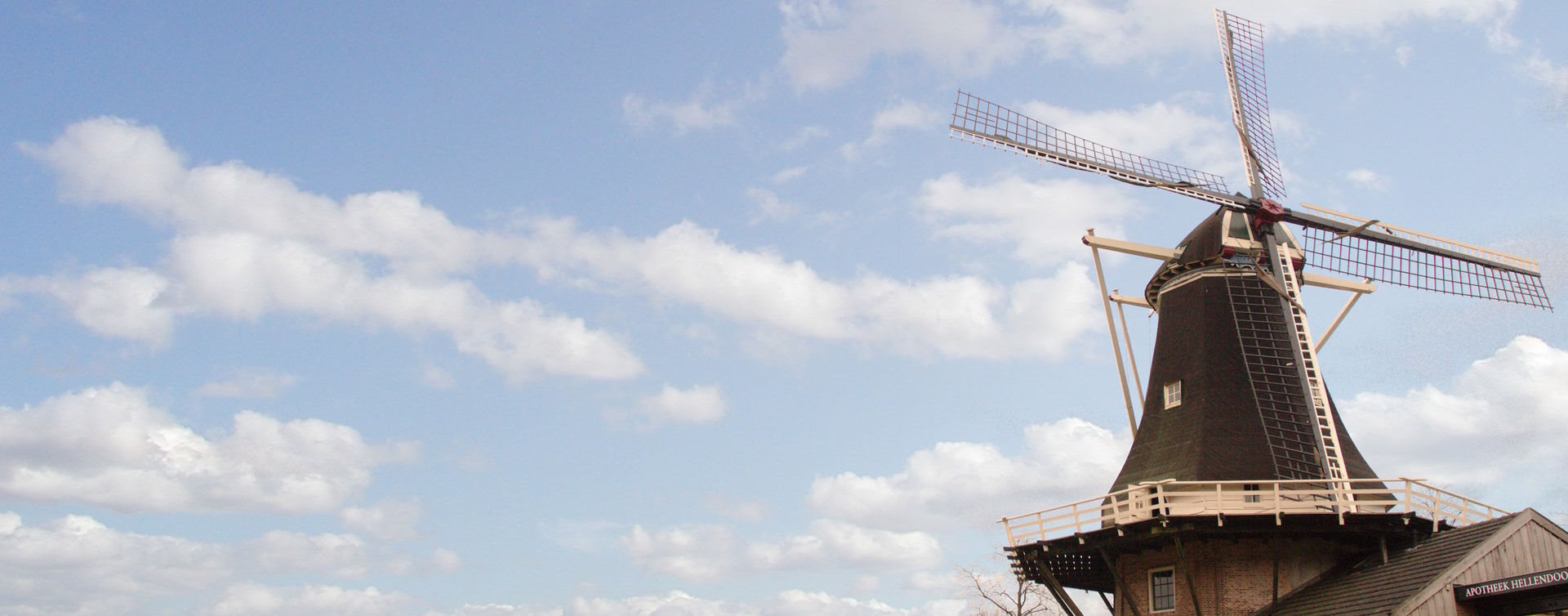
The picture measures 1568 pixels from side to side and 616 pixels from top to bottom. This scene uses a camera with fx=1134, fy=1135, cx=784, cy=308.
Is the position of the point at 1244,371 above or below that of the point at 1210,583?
above

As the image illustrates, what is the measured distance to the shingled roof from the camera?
1808 cm

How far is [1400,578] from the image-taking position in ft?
62.7

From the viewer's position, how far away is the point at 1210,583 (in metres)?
21.7

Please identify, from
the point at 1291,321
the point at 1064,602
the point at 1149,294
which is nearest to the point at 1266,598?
the point at 1064,602

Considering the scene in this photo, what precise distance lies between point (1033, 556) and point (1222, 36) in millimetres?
16702

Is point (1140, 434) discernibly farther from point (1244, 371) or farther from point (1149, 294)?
point (1149, 294)

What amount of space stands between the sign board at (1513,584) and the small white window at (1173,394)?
748cm

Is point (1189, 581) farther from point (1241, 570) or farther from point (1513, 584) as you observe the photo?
point (1513, 584)

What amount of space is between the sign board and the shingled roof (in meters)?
0.28

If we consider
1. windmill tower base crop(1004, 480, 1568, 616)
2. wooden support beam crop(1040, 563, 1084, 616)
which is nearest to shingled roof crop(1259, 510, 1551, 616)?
windmill tower base crop(1004, 480, 1568, 616)

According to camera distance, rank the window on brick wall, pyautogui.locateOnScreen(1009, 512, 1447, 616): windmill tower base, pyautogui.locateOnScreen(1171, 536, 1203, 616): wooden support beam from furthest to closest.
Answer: the window on brick wall, pyautogui.locateOnScreen(1171, 536, 1203, 616): wooden support beam, pyautogui.locateOnScreen(1009, 512, 1447, 616): windmill tower base

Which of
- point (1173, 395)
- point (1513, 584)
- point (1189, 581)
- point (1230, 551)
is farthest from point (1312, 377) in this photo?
point (1513, 584)

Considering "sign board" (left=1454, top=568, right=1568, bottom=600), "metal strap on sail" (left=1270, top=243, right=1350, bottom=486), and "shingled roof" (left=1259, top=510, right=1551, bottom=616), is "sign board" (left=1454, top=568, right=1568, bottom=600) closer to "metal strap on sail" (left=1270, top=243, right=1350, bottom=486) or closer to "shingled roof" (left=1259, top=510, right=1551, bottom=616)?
"shingled roof" (left=1259, top=510, right=1551, bottom=616)

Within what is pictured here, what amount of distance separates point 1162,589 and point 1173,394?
14.7 ft
